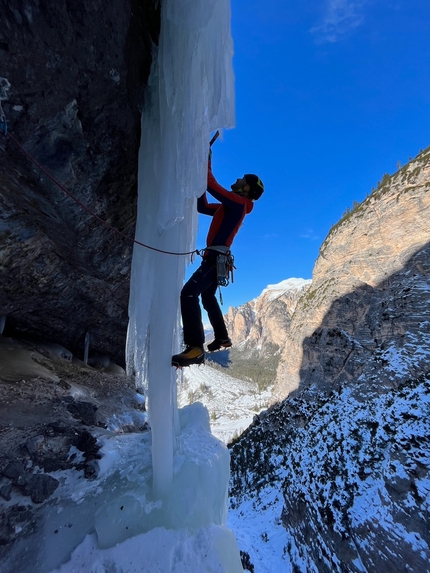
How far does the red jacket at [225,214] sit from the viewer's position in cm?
383

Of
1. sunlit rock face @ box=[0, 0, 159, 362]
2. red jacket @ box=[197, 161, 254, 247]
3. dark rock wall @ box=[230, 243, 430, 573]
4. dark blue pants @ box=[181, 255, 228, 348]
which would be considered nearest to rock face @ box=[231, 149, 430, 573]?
dark rock wall @ box=[230, 243, 430, 573]

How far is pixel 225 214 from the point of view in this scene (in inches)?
155

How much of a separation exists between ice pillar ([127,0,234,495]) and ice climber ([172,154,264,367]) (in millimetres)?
190

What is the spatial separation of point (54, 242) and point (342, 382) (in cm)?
1824

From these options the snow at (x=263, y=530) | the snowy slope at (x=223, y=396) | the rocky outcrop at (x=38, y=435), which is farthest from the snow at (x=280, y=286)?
the rocky outcrop at (x=38, y=435)

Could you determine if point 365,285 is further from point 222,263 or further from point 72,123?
point 72,123

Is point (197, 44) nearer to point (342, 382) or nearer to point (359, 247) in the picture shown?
point (342, 382)

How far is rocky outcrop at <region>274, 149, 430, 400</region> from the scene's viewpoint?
17781 mm

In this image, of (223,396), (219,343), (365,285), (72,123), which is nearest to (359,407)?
(365,285)

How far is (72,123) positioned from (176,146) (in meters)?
1.64

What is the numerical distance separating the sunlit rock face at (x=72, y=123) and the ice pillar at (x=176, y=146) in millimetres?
509

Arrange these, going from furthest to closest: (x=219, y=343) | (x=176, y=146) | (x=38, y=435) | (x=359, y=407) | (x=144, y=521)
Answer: (x=359, y=407) < (x=38, y=435) < (x=219, y=343) < (x=176, y=146) < (x=144, y=521)

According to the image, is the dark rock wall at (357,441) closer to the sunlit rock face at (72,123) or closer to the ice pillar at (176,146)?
the ice pillar at (176,146)

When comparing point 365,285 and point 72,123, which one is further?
point 365,285
